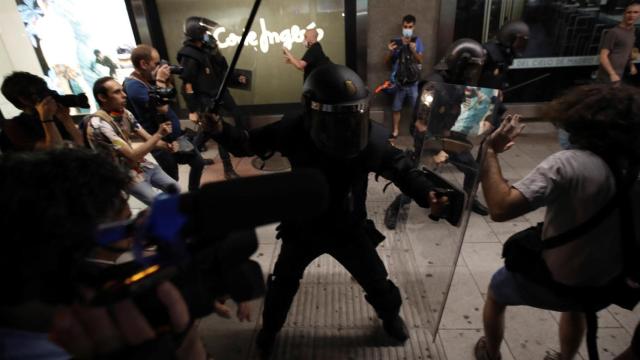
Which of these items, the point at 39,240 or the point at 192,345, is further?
the point at 192,345

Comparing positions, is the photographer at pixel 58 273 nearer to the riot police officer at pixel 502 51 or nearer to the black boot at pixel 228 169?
the riot police officer at pixel 502 51

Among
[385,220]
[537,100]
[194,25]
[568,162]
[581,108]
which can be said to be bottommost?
[385,220]

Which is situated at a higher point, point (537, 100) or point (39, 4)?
point (39, 4)

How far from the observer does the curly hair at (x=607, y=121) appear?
4.77ft

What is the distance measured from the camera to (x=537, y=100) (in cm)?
620

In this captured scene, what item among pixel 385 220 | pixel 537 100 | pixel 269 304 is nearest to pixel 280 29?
pixel 385 220

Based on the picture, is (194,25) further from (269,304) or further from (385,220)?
(269,304)

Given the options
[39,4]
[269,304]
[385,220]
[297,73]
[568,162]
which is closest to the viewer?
[568,162]

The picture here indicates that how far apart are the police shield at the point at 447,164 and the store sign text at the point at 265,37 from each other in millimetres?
3925

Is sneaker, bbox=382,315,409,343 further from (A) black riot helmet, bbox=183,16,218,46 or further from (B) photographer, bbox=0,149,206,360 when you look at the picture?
(A) black riot helmet, bbox=183,16,218,46

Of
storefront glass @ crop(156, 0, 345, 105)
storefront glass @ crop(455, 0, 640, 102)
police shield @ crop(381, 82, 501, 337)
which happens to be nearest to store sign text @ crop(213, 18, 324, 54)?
storefront glass @ crop(156, 0, 345, 105)

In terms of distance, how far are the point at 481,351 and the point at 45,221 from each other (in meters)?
2.46

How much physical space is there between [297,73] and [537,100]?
4.25 meters

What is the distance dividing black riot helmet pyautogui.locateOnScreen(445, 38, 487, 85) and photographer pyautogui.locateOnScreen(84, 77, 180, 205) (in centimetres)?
262
